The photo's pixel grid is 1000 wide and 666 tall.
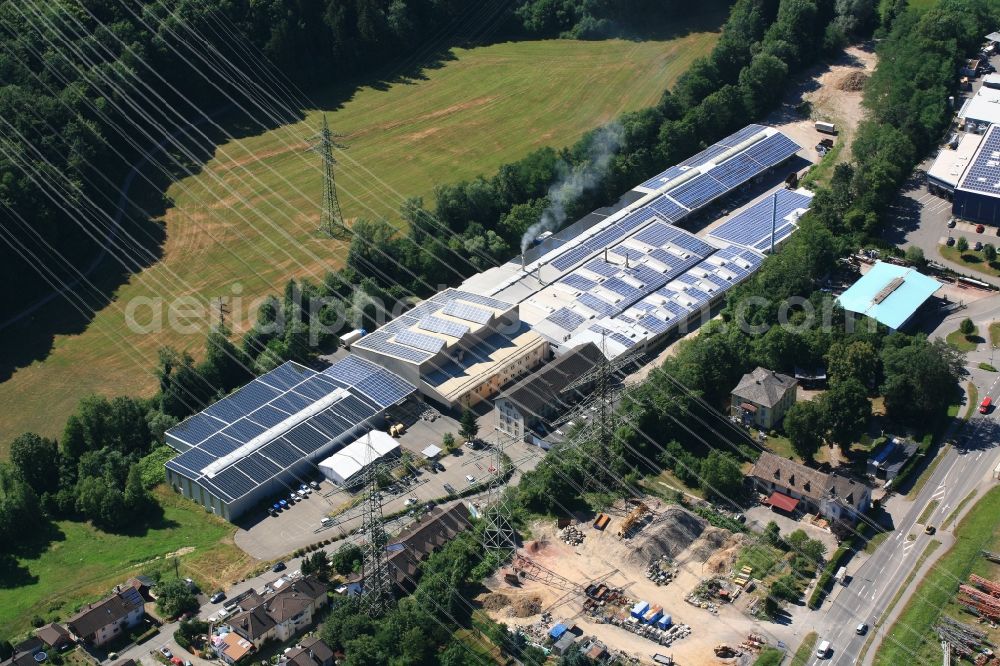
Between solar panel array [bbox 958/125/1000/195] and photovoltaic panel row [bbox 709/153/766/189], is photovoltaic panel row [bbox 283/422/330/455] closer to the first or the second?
photovoltaic panel row [bbox 709/153/766/189]

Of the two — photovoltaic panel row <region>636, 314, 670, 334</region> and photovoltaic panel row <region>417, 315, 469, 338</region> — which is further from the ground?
photovoltaic panel row <region>417, 315, 469, 338</region>

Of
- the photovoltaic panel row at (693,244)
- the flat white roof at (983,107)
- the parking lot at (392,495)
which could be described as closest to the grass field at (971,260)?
the photovoltaic panel row at (693,244)

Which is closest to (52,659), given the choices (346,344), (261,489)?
(261,489)

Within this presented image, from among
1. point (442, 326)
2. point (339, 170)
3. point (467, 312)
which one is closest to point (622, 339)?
point (467, 312)

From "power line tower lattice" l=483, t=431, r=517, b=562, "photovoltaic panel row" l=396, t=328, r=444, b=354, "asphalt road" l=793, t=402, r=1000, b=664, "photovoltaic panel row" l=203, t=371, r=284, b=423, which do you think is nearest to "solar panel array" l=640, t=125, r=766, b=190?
"photovoltaic panel row" l=396, t=328, r=444, b=354

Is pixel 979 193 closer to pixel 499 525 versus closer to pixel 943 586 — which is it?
pixel 943 586

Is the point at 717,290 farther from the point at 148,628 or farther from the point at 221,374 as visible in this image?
the point at 148,628
